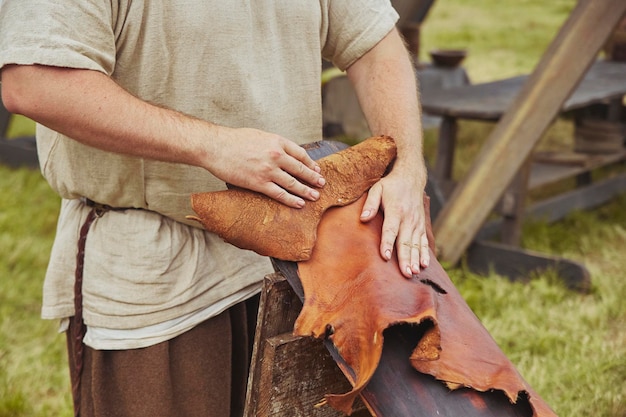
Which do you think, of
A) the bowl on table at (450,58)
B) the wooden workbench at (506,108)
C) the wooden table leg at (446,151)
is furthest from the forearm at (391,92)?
the bowl on table at (450,58)

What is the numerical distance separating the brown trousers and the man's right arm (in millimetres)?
496

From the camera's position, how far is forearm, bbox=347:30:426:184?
5.95 feet

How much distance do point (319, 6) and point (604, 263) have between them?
3043 mm

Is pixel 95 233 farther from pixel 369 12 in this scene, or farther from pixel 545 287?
pixel 545 287

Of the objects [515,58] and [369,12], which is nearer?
[369,12]

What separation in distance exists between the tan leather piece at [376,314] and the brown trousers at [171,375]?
47cm

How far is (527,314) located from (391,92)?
2.06 meters

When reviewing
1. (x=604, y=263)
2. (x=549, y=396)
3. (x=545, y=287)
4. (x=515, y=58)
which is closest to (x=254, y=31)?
(x=549, y=396)

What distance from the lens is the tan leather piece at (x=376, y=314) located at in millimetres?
1327

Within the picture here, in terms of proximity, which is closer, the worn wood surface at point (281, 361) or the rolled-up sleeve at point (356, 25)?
the worn wood surface at point (281, 361)

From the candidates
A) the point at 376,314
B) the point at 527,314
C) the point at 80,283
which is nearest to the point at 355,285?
the point at 376,314

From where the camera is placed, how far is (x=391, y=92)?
188 centimetres

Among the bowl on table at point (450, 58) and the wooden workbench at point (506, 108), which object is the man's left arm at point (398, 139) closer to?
the wooden workbench at point (506, 108)

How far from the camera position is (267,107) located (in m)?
1.76
